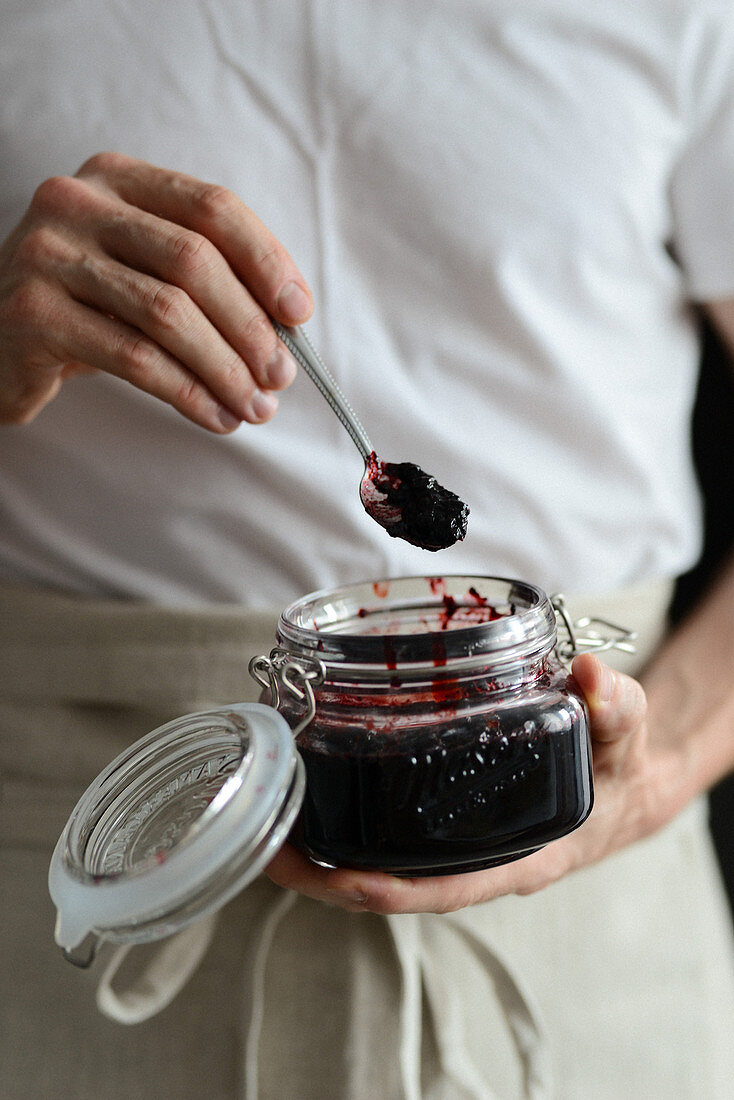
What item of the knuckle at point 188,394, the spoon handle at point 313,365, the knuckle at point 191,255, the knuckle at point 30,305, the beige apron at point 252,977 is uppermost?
the knuckle at point 30,305

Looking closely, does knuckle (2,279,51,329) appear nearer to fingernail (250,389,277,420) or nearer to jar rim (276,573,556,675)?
fingernail (250,389,277,420)

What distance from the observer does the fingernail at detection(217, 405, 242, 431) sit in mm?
668

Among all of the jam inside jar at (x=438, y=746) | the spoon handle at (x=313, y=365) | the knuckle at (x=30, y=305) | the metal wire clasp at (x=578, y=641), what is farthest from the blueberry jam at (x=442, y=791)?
the knuckle at (x=30, y=305)

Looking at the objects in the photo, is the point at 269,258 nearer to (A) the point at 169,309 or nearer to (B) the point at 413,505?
(A) the point at 169,309

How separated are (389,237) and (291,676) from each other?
463 mm

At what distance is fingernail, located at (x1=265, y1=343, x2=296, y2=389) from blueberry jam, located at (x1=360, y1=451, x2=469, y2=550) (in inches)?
3.3

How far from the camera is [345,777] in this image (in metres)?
0.56

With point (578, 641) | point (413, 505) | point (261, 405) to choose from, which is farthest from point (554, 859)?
Result: point (261, 405)

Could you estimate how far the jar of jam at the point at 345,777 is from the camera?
503 millimetres

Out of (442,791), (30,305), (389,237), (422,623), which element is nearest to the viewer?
(442,791)

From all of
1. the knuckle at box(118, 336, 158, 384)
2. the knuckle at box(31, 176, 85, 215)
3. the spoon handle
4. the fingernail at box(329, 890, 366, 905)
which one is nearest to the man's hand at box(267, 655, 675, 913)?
the fingernail at box(329, 890, 366, 905)

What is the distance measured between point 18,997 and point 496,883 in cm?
48

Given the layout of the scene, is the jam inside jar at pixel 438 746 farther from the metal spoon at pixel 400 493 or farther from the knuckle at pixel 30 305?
the knuckle at pixel 30 305

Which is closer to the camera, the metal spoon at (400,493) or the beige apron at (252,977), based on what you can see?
the metal spoon at (400,493)
